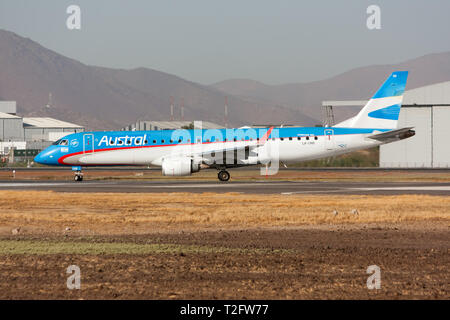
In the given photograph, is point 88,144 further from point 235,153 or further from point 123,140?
point 235,153

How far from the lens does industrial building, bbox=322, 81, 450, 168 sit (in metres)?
80.2

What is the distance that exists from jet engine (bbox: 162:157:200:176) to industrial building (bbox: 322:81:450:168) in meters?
40.5

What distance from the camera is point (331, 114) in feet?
293

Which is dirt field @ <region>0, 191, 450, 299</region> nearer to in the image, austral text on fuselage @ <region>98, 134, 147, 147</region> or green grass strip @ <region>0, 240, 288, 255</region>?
green grass strip @ <region>0, 240, 288, 255</region>

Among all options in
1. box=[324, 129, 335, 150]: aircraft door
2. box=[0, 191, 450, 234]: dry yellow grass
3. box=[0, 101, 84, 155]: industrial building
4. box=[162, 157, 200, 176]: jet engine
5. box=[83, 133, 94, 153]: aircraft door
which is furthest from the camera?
box=[0, 101, 84, 155]: industrial building

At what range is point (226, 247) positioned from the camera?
60.6ft

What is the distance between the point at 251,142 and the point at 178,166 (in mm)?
5903

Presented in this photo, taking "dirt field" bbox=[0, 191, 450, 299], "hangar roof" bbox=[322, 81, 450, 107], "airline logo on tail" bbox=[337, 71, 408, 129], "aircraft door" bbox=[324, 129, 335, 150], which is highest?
"hangar roof" bbox=[322, 81, 450, 107]

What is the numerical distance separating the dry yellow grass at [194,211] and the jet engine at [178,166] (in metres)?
10.4

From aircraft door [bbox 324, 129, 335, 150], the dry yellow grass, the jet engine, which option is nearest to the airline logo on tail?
aircraft door [bbox 324, 129, 335, 150]

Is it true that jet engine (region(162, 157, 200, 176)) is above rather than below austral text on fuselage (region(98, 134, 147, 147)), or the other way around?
below

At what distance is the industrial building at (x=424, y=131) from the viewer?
80238mm

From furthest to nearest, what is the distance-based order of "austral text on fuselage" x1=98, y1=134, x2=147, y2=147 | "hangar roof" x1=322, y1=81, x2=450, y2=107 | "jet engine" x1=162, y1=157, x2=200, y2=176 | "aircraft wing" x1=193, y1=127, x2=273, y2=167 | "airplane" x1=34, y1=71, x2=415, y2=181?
"hangar roof" x1=322, y1=81, x2=450, y2=107 < "austral text on fuselage" x1=98, y1=134, x2=147, y2=147 < "airplane" x1=34, y1=71, x2=415, y2=181 < "aircraft wing" x1=193, y1=127, x2=273, y2=167 < "jet engine" x1=162, y1=157, x2=200, y2=176

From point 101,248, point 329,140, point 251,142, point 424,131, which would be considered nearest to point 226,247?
point 101,248
